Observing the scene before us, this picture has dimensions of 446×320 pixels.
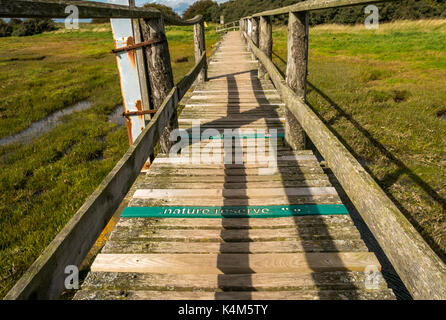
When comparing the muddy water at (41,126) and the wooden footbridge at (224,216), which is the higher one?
the wooden footbridge at (224,216)

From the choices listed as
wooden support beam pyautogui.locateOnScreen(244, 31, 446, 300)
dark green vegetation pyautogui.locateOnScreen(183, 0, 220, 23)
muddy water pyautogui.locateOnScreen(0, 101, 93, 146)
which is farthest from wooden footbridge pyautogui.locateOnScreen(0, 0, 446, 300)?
dark green vegetation pyautogui.locateOnScreen(183, 0, 220, 23)

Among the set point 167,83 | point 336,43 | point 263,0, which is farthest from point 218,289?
point 263,0

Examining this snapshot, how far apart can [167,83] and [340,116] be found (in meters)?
5.96

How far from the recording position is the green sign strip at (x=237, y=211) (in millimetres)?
2459

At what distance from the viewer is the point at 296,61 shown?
3482mm

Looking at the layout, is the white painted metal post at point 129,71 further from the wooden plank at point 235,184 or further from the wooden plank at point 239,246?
the wooden plank at point 239,246

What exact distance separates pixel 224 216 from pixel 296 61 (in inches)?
85.6

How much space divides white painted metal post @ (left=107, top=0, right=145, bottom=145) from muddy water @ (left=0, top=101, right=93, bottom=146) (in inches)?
231

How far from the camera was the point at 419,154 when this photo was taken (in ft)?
18.2

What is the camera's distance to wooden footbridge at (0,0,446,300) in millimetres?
1008

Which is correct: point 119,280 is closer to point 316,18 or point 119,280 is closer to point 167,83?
point 167,83

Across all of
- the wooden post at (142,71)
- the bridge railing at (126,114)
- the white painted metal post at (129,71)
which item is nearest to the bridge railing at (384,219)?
the bridge railing at (126,114)

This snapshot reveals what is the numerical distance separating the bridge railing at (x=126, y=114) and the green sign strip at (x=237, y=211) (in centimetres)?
67

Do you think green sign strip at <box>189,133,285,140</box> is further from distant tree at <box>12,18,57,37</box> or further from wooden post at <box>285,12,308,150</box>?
distant tree at <box>12,18,57,37</box>
